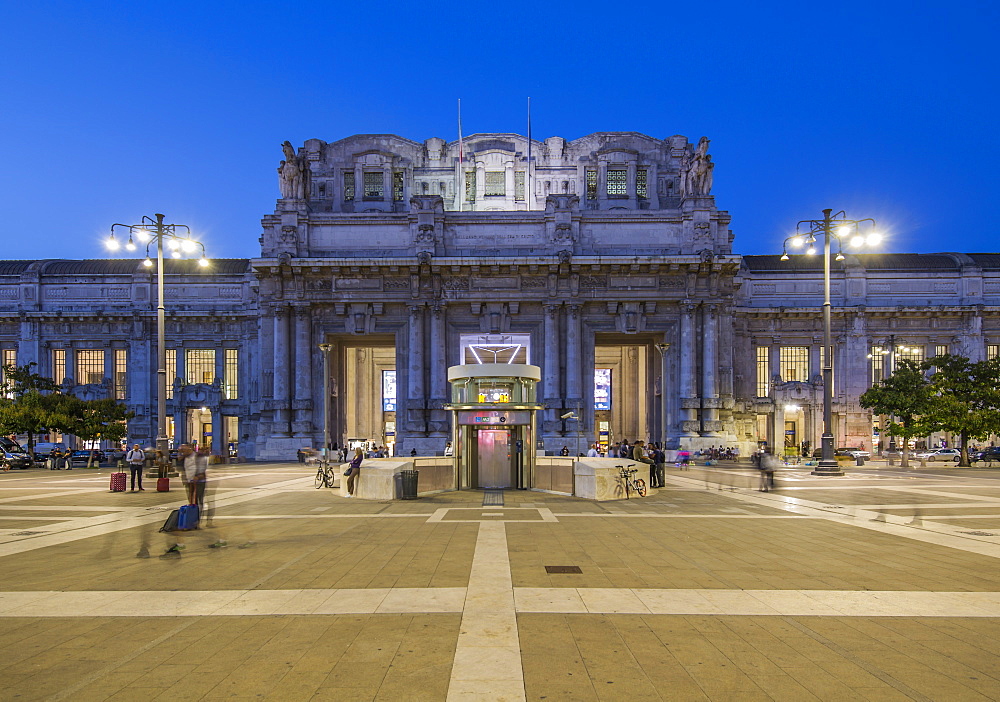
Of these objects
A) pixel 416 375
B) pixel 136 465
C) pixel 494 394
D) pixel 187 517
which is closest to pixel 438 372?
pixel 416 375

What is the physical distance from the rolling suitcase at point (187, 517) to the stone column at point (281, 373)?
39422 mm

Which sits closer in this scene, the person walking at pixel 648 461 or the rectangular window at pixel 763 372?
the person walking at pixel 648 461

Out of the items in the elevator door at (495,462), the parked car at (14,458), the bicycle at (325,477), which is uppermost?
the elevator door at (495,462)

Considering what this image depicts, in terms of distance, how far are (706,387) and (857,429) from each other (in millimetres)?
16322

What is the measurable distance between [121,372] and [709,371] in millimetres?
51263

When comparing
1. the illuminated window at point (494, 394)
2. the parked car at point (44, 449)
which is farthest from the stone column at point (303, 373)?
the illuminated window at point (494, 394)

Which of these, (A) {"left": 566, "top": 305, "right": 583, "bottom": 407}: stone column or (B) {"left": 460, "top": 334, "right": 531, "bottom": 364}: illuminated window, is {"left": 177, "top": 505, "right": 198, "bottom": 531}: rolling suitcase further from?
(A) {"left": 566, "top": 305, "right": 583, "bottom": 407}: stone column

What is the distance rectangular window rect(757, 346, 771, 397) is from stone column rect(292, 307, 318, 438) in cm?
3801

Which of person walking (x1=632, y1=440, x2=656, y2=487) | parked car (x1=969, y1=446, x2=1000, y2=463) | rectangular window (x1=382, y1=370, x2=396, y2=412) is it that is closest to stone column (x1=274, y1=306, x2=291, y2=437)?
rectangular window (x1=382, y1=370, x2=396, y2=412)

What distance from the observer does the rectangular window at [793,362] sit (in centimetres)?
5994

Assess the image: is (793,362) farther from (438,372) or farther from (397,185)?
(397,185)

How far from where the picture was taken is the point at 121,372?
61812 millimetres

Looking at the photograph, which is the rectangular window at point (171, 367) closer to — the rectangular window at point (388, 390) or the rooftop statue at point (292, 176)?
the rooftop statue at point (292, 176)

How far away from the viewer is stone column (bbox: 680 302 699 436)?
52.0 m
